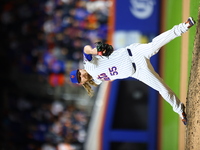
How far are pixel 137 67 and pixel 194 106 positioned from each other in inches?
30.2

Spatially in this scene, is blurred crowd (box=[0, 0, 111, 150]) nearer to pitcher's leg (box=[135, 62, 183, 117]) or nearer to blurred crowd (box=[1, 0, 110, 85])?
blurred crowd (box=[1, 0, 110, 85])

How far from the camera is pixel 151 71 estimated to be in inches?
130

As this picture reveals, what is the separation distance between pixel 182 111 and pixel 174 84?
194cm

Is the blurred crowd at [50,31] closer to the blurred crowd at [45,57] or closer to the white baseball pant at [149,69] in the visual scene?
the blurred crowd at [45,57]

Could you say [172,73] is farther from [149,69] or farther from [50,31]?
[50,31]

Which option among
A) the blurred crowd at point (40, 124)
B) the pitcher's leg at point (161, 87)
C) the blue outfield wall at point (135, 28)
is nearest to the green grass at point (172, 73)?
the blue outfield wall at point (135, 28)

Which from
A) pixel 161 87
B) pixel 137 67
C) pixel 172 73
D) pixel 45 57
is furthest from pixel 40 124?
pixel 161 87

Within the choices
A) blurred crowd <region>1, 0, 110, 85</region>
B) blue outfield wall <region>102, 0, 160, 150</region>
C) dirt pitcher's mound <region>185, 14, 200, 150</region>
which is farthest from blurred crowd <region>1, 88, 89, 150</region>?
dirt pitcher's mound <region>185, 14, 200, 150</region>

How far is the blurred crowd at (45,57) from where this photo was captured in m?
7.89

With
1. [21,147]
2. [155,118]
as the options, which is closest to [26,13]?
[21,147]

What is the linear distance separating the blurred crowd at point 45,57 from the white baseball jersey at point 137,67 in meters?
4.29

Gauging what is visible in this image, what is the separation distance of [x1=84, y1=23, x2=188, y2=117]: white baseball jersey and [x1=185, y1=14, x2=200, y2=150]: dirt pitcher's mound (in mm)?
156

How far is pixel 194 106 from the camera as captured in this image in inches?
124

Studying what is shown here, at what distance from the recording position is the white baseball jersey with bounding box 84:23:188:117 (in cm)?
323
